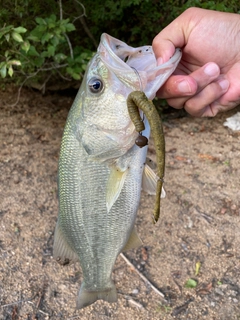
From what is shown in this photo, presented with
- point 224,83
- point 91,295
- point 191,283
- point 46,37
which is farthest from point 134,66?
point 191,283

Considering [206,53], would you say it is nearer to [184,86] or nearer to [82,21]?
[184,86]

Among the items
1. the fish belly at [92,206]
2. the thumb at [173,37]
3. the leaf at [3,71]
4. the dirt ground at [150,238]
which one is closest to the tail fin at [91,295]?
the fish belly at [92,206]

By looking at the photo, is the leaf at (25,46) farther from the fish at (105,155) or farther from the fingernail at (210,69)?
the fingernail at (210,69)

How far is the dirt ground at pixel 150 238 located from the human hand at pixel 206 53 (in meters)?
1.47

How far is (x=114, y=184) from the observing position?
1806 mm

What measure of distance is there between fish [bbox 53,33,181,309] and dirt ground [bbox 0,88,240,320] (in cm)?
117

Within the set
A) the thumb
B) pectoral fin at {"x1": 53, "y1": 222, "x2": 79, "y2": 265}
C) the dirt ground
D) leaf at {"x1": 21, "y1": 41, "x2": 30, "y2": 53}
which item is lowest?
the dirt ground

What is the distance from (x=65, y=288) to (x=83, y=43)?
121 inches

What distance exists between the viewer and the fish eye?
5.73 feet

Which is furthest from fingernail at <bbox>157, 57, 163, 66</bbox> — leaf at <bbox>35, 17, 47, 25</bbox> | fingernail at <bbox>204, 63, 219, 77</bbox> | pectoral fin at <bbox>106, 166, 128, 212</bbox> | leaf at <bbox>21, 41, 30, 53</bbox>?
leaf at <bbox>35, 17, 47, 25</bbox>

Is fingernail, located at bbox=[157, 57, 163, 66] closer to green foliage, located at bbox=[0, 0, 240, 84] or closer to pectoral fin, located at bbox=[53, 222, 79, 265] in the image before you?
pectoral fin, located at bbox=[53, 222, 79, 265]

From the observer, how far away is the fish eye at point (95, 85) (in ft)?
5.73

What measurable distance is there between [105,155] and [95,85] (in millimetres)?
313

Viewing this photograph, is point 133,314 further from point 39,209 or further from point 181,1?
point 181,1
